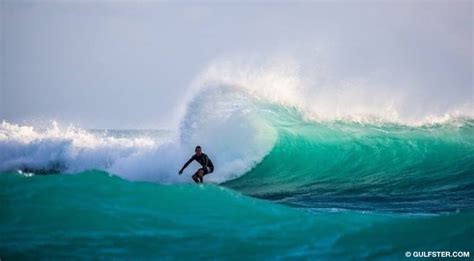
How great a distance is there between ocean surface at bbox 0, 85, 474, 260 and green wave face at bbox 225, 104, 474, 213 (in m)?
0.02

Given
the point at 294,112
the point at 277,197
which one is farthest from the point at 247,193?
the point at 294,112

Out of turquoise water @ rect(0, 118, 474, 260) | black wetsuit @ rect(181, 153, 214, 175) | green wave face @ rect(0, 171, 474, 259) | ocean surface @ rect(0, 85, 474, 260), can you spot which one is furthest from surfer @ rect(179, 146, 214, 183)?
green wave face @ rect(0, 171, 474, 259)

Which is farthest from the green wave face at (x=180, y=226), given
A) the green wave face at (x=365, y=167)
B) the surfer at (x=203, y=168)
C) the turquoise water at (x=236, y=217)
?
the green wave face at (x=365, y=167)

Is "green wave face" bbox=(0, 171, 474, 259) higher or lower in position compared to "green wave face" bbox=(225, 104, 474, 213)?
lower

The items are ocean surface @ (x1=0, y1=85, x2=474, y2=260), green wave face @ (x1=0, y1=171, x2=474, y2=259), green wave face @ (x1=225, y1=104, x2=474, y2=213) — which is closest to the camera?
green wave face @ (x1=0, y1=171, x2=474, y2=259)

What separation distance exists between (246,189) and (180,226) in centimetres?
290

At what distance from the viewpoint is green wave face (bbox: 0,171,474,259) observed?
19.9 ft

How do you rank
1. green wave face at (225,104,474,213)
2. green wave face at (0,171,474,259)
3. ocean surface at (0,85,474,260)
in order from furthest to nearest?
1. green wave face at (225,104,474,213)
2. ocean surface at (0,85,474,260)
3. green wave face at (0,171,474,259)

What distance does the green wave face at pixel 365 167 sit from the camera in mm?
8648

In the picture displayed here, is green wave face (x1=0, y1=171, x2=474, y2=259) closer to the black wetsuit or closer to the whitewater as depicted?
Answer: the whitewater

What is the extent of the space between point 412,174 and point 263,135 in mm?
3025

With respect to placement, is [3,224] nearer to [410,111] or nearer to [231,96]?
[231,96]

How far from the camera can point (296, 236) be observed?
6359 mm

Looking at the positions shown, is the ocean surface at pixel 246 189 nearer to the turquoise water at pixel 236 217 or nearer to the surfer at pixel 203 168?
the turquoise water at pixel 236 217
